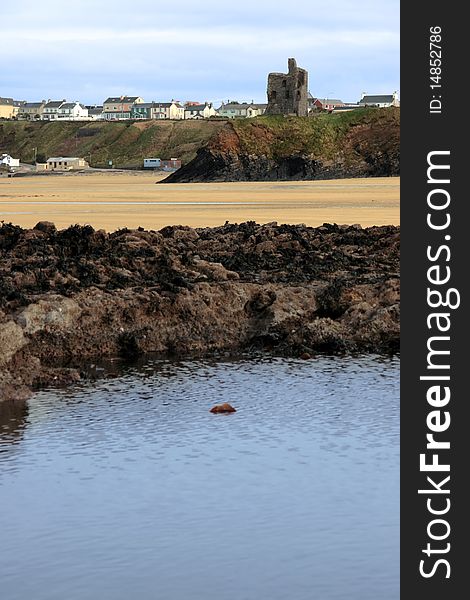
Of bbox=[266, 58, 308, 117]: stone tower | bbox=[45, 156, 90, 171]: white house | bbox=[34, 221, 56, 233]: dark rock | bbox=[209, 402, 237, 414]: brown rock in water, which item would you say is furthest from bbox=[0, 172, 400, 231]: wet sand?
bbox=[45, 156, 90, 171]: white house

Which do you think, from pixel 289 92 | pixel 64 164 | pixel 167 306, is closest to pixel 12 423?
pixel 167 306

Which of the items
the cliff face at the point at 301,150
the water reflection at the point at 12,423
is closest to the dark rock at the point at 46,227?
the water reflection at the point at 12,423

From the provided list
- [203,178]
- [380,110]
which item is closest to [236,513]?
[203,178]

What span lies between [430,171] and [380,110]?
10183 centimetres

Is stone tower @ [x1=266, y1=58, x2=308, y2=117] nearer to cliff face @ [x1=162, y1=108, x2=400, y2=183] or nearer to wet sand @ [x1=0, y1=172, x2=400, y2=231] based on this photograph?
cliff face @ [x1=162, y1=108, x2=400, y2=183]

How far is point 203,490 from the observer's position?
14258mm

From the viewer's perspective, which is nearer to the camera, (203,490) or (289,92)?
(203,490)

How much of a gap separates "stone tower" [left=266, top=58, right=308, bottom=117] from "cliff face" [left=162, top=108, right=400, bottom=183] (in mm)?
4220

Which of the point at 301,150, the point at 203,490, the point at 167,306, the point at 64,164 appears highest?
the point at 301,150

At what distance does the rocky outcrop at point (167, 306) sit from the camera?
21688mm

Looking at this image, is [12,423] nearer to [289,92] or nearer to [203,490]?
[203,490]

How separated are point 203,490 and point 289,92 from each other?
105m

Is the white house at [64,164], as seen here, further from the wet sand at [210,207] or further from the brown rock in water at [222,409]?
the brown rock in water at [222,409]

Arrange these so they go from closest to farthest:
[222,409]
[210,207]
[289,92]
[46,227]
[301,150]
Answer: [222,409]
[46,227]
[210,207]
[301,150]
[289,92]
